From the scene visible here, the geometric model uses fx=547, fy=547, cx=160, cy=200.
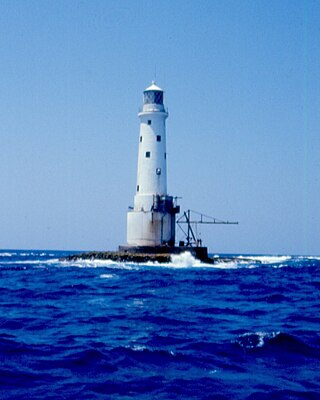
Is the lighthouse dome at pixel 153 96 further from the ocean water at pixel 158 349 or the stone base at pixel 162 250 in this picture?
the ocean water at pixel 158 349

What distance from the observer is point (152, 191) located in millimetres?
53031

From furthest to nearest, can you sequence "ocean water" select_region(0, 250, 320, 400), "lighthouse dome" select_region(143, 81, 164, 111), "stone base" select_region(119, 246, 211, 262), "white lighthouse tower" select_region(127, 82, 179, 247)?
"lighthouse dome" select_region(143, 81, 164, 111), "white lighthouse tower" select_region(127, 82, 179, 247), "stone base" select_region(119, 246, 211, 262), "ocean water" select_region(0, 250, 320, 400)

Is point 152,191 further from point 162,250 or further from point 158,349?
point 158,349

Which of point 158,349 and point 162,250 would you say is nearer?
point 158,349

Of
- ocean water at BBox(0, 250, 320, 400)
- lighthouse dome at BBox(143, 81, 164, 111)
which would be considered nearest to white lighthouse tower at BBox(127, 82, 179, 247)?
lighthouse dome at BBox(143, 81, 164, 111)

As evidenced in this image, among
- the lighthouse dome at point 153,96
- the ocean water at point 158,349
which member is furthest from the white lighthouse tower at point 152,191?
the ocean water at point 158,349

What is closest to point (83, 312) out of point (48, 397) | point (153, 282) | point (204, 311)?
point (204, 311)

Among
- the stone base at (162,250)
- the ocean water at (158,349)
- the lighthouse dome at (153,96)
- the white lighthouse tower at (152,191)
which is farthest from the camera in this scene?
the lighthouse dome at (153,96)

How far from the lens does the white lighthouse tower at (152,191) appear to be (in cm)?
5291

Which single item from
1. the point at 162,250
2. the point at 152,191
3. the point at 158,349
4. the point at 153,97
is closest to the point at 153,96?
the point at 153,97

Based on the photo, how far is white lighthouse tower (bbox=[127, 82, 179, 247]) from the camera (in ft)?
174

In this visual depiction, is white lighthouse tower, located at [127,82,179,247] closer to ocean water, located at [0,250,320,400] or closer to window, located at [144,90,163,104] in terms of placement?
window, located at [144,90,163,104]

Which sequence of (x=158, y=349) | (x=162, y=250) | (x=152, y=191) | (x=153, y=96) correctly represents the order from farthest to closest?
(x=153, y=96)
(x=152, y=191)
(x=162, y=250)
(x=158, y=349)

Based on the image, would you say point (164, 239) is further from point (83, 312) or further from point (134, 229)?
point (83, 312)
